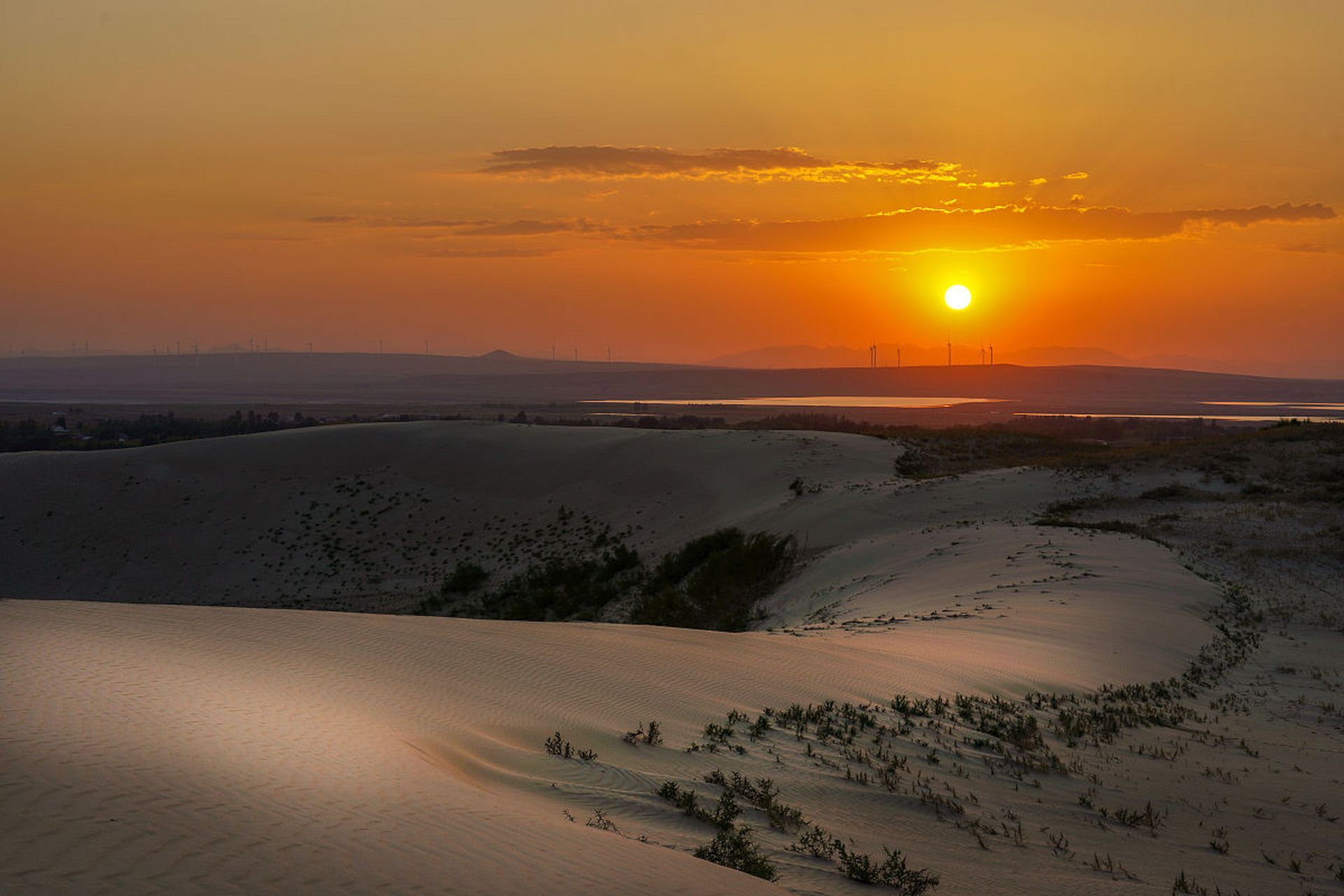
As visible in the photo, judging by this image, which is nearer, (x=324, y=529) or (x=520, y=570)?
(x=520, y=570)

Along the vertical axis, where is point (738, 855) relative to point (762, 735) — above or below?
above

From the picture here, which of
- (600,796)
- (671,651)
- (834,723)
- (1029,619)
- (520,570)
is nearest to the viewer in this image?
(600,796)

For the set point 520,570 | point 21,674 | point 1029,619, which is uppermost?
point 21,674

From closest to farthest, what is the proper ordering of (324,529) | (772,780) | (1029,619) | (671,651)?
(772,780)
(671,651)
(1029,619)
(324,529)

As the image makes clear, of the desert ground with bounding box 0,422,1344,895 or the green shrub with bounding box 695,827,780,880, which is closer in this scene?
the desert ground with bounding box 0,422,1344,895

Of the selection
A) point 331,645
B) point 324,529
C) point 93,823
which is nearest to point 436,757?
point 93,823

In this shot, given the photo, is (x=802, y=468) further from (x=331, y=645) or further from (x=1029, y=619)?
(x=331, y=645)

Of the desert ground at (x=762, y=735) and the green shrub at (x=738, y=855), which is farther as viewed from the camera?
the green shrub at (x=738, y=855)

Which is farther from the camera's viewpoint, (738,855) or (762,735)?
(762,735)
